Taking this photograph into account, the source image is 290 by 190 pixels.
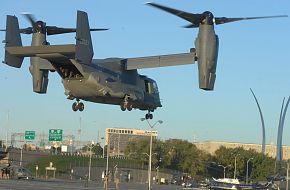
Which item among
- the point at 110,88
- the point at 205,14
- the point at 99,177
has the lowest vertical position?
the point at 99,177

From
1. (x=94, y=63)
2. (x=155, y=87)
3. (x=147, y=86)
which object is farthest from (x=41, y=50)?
(x=155, y=87)

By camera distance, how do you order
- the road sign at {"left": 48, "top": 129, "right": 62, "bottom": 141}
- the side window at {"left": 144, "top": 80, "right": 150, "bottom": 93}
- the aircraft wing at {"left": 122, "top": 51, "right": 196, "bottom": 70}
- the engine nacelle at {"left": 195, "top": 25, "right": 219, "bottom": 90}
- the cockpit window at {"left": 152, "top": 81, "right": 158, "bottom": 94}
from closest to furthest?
the engine nacelle at {"left": 195, "top": 25, "right": 219, "bottom": 90} < the aircraft wing at {"left": 122, "top": 51, "right": 196, "bottom": 70} < the side window at {"left": 144, "top": 80, "right": 150, "bottom": 93} < the cockpit window at {"left": 152, "top": 81, "right": 158, "bottom": 94} < the road sign at {"left": 48, "top": 129, "right": 62, "bottom": 141}

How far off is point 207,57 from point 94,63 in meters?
8.06

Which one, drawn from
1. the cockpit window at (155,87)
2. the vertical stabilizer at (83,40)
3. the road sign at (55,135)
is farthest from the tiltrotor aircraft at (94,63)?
the road sign at (55,135)

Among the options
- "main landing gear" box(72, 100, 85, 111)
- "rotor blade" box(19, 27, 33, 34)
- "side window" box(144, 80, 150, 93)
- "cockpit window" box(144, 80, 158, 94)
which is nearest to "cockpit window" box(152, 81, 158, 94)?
"cockpit window" box(144, 80, 158, 94)

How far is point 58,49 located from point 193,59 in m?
7.74

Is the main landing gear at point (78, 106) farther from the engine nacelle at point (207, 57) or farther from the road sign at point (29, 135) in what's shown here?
the road sign at point (29, 135)

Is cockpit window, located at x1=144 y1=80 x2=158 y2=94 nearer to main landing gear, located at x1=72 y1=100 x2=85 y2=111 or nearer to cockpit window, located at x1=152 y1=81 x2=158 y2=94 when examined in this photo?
cockpit window, located at x1=152 y1=81 x2=158 y2=94

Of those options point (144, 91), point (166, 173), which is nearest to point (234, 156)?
point (166, 173)

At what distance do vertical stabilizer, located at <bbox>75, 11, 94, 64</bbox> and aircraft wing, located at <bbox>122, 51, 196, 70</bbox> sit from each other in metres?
5.30

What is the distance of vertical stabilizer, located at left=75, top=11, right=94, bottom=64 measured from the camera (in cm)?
3256

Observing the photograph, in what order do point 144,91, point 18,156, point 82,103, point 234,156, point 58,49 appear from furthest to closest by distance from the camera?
point 234,156, point 18,156, point 144,91, point 82,103, point 58,49

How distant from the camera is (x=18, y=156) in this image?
160m

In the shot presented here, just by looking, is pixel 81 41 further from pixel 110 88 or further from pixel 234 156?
pixel 234 156
